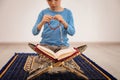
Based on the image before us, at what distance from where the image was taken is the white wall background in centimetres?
693

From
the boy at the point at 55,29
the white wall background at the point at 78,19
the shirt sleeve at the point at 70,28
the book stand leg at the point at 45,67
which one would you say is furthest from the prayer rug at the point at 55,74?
the white wall background at the point at 78,19

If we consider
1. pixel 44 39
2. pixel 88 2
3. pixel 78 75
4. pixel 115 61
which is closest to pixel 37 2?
pixel 88 2

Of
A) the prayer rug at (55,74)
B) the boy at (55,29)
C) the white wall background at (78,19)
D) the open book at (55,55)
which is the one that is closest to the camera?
the open book at (55,55)

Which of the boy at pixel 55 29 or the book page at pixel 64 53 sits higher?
the boy at pixel 55 29

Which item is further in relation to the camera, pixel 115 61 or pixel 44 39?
pixel 115 61

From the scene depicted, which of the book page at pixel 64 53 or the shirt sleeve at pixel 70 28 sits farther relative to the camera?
the shirt sleeve at pixel 70 28

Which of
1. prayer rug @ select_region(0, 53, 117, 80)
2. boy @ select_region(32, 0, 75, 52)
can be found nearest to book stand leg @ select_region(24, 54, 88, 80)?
prayer rug @ select_region(0, 53, 117, 80)

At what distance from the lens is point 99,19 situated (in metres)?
7.14

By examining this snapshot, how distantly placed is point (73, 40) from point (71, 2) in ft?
3.62

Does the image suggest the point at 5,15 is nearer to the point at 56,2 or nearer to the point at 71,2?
the point at 71,2

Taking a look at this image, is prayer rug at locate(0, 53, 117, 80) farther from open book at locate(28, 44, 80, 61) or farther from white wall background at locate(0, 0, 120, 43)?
white wall background at locate(0, 0, 120, 43)

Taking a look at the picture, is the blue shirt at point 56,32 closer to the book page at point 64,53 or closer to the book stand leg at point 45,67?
the book stand leg at point 45,67

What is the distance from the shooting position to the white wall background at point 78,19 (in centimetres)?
693

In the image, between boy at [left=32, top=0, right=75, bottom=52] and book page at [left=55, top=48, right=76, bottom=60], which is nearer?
book page at [left=55, top=48, right=76, bottom=60]
